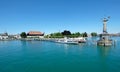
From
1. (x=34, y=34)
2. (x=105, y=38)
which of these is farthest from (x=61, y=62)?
(x=34, y=34)

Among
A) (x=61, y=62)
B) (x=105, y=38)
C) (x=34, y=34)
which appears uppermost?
(x=34, y=34)

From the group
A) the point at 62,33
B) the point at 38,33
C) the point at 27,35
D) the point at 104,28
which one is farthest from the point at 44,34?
the point at 104,28

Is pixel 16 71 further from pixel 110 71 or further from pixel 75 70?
pixel 110 71

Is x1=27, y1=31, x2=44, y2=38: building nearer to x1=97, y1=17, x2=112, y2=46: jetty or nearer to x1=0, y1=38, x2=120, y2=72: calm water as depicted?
x1=97, y1=17, x2=112, y2=46: jetty

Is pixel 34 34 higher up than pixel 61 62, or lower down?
higher up

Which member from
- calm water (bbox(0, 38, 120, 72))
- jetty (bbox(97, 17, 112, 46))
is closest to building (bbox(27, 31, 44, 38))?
jetty (bbox(97, 17, 112, 46))

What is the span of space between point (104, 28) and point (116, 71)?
143 ft

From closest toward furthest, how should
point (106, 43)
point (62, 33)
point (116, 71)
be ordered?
point (116, 71) < point (106, 43) < point (62, 33)

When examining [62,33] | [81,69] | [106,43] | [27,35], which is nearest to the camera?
[81,69]

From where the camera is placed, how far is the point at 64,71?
25.7m

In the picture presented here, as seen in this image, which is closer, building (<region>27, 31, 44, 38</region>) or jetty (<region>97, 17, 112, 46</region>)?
jetty (<region>97, 17, 112, 46</region>)

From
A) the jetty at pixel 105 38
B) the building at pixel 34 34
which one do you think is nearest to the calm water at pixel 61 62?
the jetty at pixel 105 38

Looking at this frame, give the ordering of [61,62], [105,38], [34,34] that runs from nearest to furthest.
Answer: [61,62], [105,38], [34,34]

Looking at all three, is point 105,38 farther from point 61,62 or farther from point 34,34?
point 34,34
